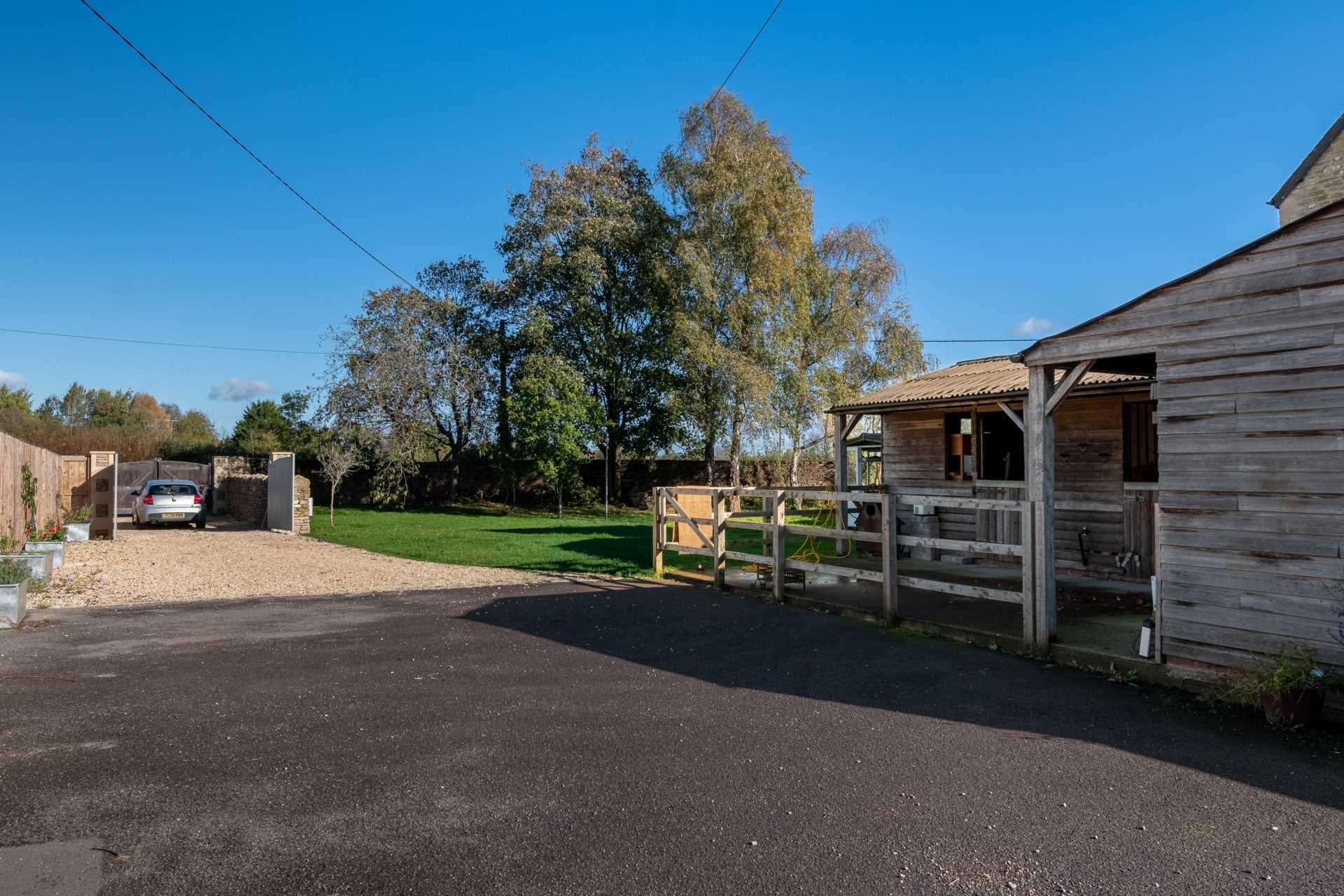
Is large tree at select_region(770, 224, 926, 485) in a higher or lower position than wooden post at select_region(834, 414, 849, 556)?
higher

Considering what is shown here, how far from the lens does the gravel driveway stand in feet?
33.9

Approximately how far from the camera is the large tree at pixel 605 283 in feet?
90.1

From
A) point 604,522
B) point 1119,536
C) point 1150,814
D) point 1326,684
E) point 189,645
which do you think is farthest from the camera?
point 604,522

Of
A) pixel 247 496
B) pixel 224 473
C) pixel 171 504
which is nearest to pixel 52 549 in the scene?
pixel 171 504

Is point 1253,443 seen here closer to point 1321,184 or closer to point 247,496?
point 1321,184

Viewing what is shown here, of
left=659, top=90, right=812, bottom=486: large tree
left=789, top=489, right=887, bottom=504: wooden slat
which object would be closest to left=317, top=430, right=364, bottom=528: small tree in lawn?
left=659, top=90, right=812, bottom=486: large tree

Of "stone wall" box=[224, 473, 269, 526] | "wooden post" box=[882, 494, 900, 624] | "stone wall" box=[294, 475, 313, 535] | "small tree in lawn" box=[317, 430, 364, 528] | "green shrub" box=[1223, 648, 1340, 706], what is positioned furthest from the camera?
"small tree in lawn" box=[317, 430, 364, 528]

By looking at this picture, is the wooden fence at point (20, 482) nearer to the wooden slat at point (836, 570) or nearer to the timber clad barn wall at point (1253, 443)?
the wooden slat at point (836, 570)

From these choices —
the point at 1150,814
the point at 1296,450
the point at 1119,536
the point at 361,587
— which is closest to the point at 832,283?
the point at 1119,536

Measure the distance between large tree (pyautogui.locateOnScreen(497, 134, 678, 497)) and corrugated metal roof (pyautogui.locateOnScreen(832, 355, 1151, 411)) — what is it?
43.0 feet

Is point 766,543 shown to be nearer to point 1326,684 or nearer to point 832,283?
point 1326,684

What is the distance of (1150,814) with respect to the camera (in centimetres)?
359

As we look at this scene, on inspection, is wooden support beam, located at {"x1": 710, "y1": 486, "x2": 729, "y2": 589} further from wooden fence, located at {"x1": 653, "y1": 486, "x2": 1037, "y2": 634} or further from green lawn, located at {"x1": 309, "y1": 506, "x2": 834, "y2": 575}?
→ green lawn, located at {"x1": 309, "y1": 506, "x2": 834, "y2": 575}

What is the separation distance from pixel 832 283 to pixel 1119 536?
19749 mm
